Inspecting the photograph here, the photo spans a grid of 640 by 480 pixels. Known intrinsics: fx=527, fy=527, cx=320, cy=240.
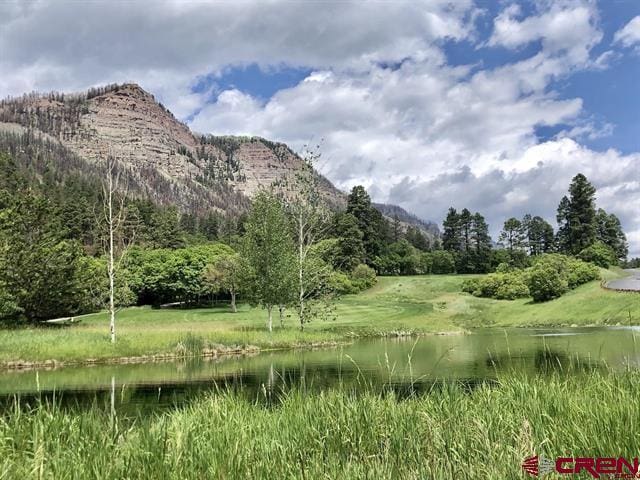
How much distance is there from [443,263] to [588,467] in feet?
411

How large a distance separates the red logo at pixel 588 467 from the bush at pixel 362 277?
90516 mm

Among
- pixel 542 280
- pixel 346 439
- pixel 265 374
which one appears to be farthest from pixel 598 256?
pixel 346 439

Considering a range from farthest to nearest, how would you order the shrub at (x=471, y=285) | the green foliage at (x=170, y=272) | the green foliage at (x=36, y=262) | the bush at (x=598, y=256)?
the bush at (x=598, y=256) < the shrub at (x=471, y=285) < the green foliage at (x=170, y=272) < the green foliage at (x=36, y=262)

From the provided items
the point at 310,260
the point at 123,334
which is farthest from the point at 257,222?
the point at 123,334

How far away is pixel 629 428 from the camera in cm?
591

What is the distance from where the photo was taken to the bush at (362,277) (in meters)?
96.0

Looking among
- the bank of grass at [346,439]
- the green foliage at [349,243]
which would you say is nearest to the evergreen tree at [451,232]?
the green foliage at [349,243]

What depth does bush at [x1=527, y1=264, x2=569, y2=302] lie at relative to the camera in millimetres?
71812

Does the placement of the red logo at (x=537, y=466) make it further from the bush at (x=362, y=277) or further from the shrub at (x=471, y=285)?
the bush at (x=362, y=277)

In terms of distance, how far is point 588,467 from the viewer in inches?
195

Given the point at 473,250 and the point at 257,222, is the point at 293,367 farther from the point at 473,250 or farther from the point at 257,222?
the point at 473,250

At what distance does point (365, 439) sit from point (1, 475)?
180 inches

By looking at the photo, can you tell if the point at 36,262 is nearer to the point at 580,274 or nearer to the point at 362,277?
the point at 362,277

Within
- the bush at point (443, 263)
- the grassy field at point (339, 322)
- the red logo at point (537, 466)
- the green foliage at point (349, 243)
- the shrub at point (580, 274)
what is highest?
the green foliage at point (349, 243)
